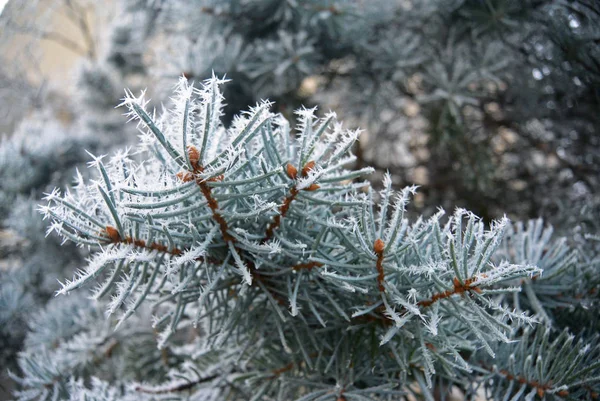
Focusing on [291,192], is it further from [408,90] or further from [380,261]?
[408,90]

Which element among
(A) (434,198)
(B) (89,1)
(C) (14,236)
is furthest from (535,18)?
(B) (89,1)

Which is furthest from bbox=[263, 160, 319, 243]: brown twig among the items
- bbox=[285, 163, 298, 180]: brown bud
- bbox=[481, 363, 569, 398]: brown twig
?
bbox=[481, 363, 569, 398]: brown twig

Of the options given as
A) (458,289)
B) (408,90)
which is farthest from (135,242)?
(408,90)

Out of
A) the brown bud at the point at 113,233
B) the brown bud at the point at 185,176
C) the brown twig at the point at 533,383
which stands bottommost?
the brown twig at the point at 533,383

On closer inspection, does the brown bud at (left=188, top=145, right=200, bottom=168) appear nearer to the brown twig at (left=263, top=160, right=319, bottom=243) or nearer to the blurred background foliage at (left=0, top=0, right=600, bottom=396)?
the brown twig at (left=263, top=160, right=319, bottom=243)

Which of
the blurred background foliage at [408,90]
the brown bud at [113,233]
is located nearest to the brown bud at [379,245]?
the brown bud at [113,233]

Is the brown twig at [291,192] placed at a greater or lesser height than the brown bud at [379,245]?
greater

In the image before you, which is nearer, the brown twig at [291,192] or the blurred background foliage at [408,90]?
the brown twig at [291,192]

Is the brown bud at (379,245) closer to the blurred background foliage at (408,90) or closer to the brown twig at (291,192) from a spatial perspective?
the brown twig at (291,192)
